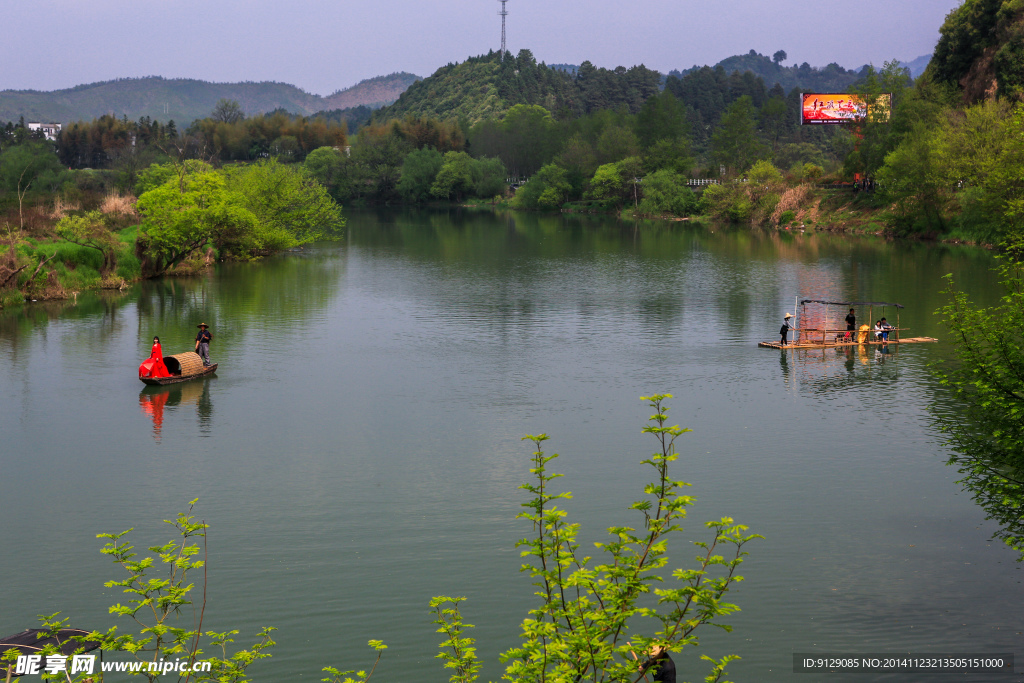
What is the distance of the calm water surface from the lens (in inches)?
745

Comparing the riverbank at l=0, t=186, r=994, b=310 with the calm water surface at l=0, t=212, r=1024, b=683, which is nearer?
the calm water surface at l=0, t=212, r=1024, b=683

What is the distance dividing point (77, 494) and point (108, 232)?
44472 millimetres

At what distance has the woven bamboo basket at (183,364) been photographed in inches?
1448

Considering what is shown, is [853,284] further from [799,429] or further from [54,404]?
[54,404]

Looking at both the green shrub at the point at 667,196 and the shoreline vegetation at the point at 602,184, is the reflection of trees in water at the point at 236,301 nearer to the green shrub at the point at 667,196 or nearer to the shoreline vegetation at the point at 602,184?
the shoreline vegetation at the point at 602,184

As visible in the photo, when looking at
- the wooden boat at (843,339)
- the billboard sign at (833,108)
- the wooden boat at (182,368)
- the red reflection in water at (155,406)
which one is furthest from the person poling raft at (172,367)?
the billboard sign at (833,108)

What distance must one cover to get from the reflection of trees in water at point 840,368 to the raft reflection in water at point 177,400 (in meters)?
23.7

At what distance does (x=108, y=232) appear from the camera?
6450 cm

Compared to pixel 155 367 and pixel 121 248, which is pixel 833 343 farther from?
pixel 121 248

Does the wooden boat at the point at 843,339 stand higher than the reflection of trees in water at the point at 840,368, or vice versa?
the wooden boat at the point at 843,339

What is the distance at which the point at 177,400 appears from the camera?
115ft

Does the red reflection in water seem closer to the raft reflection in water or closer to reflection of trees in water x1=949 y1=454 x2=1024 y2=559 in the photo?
the raft reflection in water

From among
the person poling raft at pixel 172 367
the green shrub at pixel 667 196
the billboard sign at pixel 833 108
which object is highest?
the billboard sign at pixel 833 108

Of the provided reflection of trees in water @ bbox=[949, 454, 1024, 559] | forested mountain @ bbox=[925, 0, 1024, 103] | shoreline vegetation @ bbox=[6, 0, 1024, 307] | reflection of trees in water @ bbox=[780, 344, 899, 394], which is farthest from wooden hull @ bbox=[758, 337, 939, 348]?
forested mountain @ bbox=[925, 0, 1024, 103]
